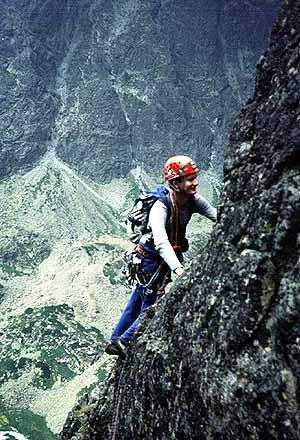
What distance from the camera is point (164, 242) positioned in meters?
8.95

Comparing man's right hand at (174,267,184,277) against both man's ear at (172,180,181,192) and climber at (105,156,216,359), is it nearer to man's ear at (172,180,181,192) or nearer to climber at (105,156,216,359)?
climber at (105,156,216,359)

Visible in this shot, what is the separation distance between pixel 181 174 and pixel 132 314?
11.3ft

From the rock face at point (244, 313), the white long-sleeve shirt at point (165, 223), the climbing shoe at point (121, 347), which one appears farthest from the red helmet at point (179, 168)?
the climbing shoe at point (121, 347)

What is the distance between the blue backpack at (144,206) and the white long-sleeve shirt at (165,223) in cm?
21

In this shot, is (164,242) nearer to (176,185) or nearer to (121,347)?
(176,185)

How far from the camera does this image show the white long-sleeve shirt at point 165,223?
895cm

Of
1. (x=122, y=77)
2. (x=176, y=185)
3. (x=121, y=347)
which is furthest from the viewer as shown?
(x=122, y=77)

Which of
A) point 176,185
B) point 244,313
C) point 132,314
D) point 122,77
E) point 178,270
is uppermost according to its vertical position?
point 122,77

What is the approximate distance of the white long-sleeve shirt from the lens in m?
8.95

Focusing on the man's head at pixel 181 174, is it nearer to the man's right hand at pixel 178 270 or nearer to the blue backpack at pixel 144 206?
the blue backpack at pixel 144 206

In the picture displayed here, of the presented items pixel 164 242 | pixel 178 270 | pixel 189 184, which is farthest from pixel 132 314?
pixel 189 184

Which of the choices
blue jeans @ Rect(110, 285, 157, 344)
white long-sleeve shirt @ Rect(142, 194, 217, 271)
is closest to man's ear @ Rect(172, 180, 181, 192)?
white long-sleeve shirt @ Rect(142, 194, 217, 271)

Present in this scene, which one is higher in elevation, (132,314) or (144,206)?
(144,206)

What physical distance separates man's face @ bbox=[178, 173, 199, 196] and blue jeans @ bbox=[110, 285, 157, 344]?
7.78ft
